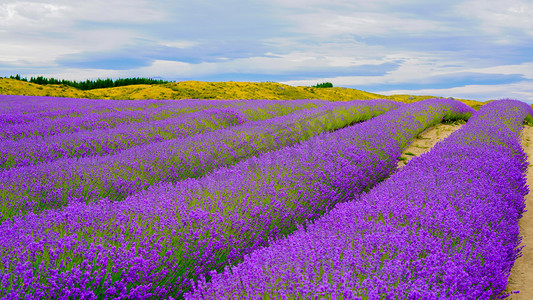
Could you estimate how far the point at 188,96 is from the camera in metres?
14.8

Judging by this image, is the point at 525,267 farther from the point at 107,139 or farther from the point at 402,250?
the point at 107,139

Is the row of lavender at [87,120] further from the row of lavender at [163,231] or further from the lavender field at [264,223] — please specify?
the row of lavender at [163,231]

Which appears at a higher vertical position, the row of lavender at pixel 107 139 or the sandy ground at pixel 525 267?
the row of lavender at pixel 107 139

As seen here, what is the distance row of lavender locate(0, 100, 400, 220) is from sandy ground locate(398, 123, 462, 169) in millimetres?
1680

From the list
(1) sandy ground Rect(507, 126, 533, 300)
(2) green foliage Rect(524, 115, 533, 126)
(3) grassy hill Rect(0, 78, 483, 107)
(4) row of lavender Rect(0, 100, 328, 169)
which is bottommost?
(1) sandy ground Rect(507, 126, 533, 300)

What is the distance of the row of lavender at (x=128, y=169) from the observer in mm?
3172

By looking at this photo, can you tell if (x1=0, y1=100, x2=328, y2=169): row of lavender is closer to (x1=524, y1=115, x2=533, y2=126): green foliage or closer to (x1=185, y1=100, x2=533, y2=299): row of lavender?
(x1=185, y1=100, x2=533, y2=299): row of lavender

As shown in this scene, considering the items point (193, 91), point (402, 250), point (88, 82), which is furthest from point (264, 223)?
point (88, 82)

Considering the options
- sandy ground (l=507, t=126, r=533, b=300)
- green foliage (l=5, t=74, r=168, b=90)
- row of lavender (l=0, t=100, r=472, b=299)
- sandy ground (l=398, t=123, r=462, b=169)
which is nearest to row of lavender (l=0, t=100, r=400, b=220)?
row of lavender (l=0, t=100, r=472, b=299)

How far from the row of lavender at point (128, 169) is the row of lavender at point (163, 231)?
0.60 metres

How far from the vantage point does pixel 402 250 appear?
6.19 ft

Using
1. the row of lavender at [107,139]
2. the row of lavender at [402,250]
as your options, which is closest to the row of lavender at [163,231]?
the row of lavender at [402,250]

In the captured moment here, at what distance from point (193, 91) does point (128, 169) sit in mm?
12164

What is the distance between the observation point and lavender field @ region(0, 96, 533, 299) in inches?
66.4
